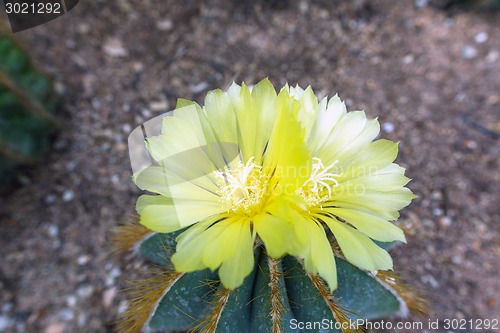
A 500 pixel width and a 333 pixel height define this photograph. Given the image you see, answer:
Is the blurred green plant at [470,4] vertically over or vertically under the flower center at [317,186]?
over

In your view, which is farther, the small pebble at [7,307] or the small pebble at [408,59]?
the small pebble at [408,59]

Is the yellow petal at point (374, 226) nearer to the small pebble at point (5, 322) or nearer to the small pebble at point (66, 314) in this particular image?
the small pebble at point (66, 314)

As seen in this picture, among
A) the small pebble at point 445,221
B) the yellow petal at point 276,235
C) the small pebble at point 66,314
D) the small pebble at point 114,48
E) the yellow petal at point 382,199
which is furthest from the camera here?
the small pebble at point 114,48

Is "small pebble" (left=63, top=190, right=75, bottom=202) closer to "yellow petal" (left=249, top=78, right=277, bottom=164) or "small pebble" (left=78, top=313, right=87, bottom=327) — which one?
"small pebble" (left=78, top=313, right=87, bottom=327)

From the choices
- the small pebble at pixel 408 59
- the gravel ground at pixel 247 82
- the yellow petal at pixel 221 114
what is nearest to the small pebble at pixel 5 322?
the gravel ground at pixel 247 82

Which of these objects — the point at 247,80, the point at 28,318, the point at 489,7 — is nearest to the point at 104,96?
the point at 247,80

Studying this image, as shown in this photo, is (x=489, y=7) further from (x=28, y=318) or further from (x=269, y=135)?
(x=28, y=318)
